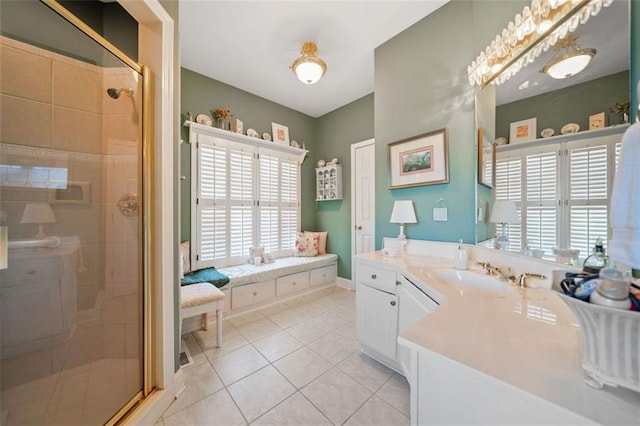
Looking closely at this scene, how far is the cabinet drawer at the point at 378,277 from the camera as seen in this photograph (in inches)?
67.4

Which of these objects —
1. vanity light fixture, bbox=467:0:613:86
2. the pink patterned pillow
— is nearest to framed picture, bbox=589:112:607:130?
vanity light fixture, bbox=467:0:613:86

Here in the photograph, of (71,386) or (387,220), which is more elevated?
(387,220)

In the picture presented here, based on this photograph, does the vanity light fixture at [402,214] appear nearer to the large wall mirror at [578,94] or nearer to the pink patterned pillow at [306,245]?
the large wall mirror at [578,94]

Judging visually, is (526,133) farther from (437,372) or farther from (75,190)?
(75,190)

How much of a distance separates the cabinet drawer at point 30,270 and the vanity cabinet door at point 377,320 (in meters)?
2.16

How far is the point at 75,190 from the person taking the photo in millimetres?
1468

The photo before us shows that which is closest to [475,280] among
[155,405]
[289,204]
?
[155,405]

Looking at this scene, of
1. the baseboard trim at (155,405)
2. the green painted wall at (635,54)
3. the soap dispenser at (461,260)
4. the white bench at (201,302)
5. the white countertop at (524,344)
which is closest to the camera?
the white countertop at (524,344)

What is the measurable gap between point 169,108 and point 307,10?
5.20 ft

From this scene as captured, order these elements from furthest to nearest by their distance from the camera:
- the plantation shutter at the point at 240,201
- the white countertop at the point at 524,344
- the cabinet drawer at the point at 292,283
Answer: the plantation shutter at the point at 240,201 → the cabinet drawer at the point at 292,283 → the white countertop at the point at 524,344

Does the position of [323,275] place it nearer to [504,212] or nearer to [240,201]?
[240,201]

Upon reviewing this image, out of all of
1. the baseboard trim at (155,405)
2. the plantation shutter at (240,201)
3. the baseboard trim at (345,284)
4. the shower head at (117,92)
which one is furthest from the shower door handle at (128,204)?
the baseboard trim at (345,284)

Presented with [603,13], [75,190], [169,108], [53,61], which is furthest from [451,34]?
[75,190]

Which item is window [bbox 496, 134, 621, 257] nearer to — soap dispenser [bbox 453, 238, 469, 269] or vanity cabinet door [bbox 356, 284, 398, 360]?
soap dispenser [bbox 453, 238, 469, 269]
